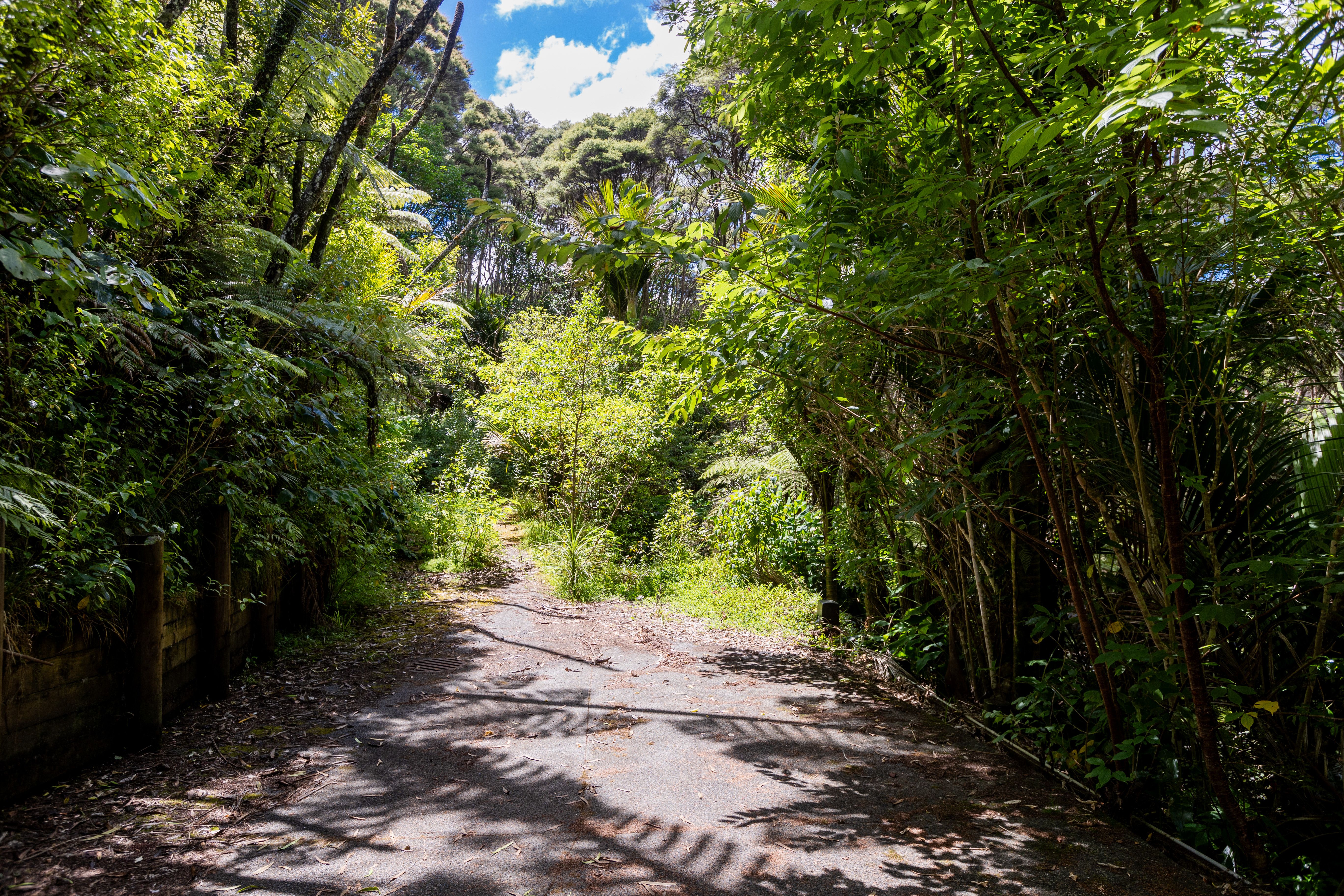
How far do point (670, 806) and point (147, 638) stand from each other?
264 centimetres

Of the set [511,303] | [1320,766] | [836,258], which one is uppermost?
[511,303]

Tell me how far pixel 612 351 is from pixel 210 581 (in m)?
7.88

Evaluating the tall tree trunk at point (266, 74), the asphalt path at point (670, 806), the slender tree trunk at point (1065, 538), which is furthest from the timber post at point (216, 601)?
the slender tree trunk at point (1065, 538)

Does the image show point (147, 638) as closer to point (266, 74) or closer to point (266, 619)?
point (266, 619)

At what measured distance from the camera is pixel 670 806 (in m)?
3.07

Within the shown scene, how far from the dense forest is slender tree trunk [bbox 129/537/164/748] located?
0.08 metres

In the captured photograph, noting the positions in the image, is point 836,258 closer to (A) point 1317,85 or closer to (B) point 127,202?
(A) point 1317,85

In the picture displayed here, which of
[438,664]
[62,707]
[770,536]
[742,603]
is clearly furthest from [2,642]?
[770,536]

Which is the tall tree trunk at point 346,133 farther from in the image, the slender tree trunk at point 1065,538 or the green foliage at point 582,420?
the slender tree trunk at point 1065,538

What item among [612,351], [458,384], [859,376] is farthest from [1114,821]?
[458,384]

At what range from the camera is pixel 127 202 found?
92.4 inches

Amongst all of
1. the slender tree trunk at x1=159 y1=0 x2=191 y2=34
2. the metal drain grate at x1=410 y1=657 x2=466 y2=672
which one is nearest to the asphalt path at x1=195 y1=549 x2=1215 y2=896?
the metal drain grate at x1=410 y1=657 x2=466 y2=672

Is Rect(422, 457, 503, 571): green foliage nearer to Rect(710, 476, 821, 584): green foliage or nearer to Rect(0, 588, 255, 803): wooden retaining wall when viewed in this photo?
Rect(710, 476, 821, 584): green foliage

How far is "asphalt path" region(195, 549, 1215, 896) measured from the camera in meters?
2.42
